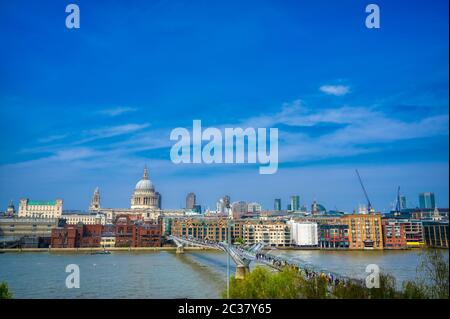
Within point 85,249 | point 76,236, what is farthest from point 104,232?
point 85,249

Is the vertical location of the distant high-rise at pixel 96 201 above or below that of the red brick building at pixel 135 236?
above

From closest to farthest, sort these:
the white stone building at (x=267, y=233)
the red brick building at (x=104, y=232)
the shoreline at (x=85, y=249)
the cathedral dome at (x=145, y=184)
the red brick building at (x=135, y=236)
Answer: the shoreline at (x=85, y=249)
the red brick building at (x=104, y=232)
the red brick building at (x=135, y=236)
the white stone building at (x=267, y=233)
the cathedral dome at (x=145, y=184)

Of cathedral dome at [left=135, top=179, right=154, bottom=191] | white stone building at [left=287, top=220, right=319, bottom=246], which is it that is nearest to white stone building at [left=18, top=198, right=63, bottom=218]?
cathedral dome at [left=135, top=179, right=154, bottom=191]

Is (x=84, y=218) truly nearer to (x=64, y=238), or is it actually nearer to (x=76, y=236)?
(x=76, y=236)

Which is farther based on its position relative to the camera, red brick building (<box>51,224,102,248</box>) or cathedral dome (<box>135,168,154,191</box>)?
cathedral dome (<box>135,168,154,191</box>)

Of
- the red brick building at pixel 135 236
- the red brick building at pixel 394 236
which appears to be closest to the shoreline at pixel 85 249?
the red brick building at pixel 135 236

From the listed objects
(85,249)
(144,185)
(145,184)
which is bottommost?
(85,249)

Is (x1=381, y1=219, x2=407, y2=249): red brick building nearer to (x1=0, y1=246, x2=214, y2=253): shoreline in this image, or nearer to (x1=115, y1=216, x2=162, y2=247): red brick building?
(x1=0, y1=246, x2=214, y2=253): shoreline

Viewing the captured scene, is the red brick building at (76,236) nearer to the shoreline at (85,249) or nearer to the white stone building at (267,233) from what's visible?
the shoreline at (85,249)
